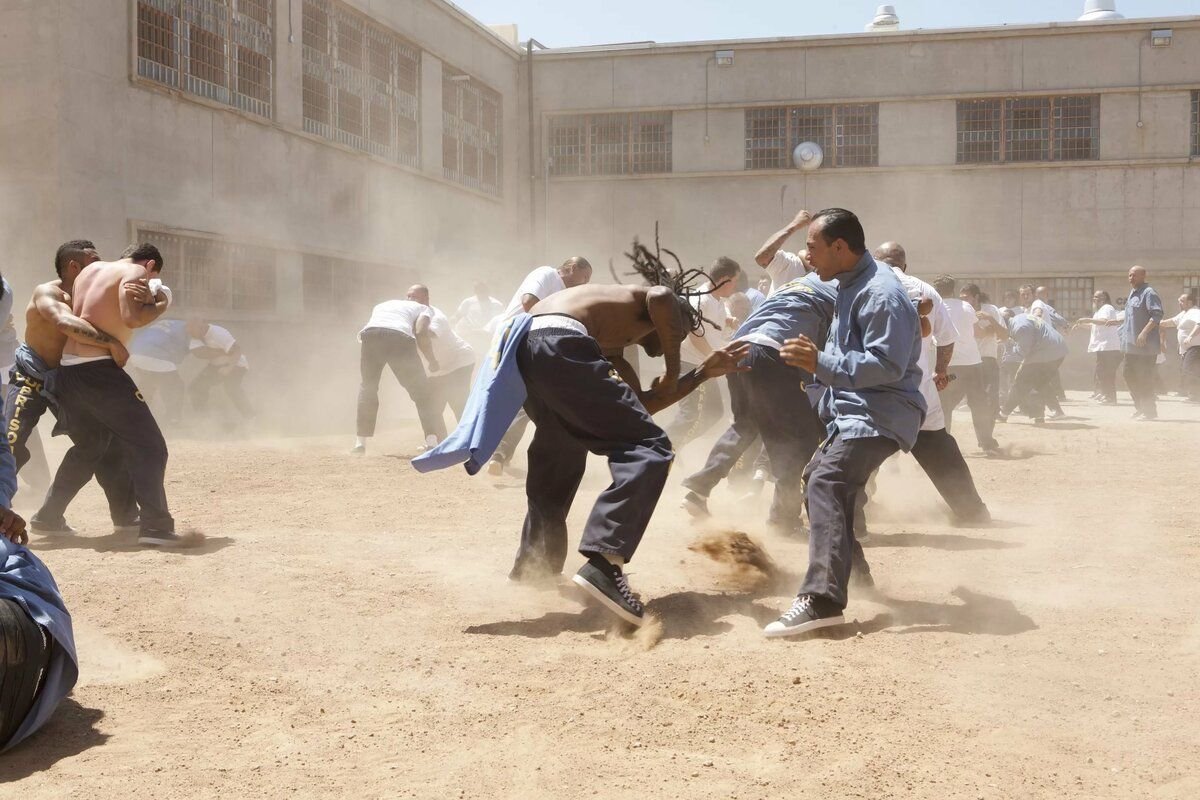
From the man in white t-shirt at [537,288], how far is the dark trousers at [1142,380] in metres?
9.07

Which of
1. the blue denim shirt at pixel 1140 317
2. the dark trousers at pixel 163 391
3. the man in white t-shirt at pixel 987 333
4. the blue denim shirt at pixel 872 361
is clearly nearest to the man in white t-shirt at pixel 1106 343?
the blue denim shirt at pixel 1140 317

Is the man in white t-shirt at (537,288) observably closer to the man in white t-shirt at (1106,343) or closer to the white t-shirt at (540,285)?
the white t-shirt at (540,285)

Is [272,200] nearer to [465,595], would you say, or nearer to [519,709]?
[465,595]

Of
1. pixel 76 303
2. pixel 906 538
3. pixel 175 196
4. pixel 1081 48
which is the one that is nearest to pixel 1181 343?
pixel 1081 48

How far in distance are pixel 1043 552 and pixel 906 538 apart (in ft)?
2.64

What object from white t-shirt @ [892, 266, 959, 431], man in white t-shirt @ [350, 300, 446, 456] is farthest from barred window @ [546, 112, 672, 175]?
white t-shirt @ [892, 266, 959, 431]

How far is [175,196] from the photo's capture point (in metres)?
13.7

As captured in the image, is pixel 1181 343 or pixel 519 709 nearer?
pixel 519 709

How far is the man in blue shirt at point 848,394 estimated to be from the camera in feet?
14.4

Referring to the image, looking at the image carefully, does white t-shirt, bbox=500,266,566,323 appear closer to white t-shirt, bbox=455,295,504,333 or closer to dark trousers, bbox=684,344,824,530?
dark trousers, bbox=684,344,824,530

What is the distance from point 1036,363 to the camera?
556 inches

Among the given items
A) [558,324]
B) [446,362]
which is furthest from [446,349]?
[558,324]

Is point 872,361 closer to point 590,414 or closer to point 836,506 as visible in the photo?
point 836,506

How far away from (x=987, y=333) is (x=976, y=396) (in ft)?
5.00
